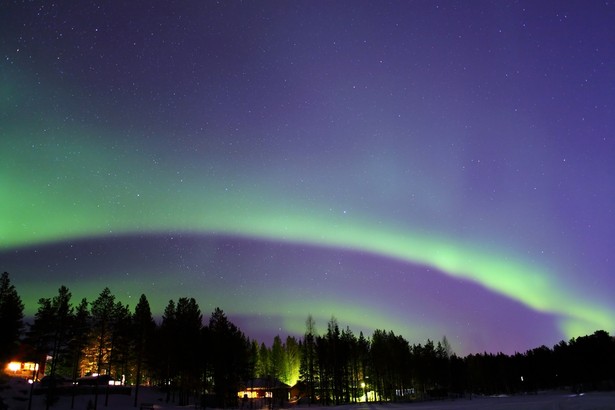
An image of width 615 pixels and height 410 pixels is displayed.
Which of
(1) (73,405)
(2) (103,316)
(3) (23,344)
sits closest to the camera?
(1) (73,405)

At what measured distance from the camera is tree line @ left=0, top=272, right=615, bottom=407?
224ft

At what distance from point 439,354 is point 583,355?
149 ft

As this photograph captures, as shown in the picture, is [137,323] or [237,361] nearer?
[137,323]

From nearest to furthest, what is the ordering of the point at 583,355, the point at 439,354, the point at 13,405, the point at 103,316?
the point at 13,405, the point at 103,316, the point at 583,355, the point at 439,354

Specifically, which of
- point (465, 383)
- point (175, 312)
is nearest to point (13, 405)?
point (175, 312)

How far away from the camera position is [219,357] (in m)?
83.6

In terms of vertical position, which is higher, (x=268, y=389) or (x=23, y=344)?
(x=23, y=344)

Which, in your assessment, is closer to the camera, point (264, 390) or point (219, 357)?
point (219, 357)

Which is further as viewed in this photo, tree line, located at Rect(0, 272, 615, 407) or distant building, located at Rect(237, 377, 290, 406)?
distant building, located at Rect(237, 377, 290, 406)

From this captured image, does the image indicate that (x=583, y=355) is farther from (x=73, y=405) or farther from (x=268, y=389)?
(x=73, y=405)

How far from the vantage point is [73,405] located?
200ft

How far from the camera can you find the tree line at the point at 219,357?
2687 inches

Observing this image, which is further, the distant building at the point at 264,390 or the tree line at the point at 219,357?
the distant building at the point at 264,390

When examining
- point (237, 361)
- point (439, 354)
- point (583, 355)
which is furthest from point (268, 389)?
point (583, 355)
